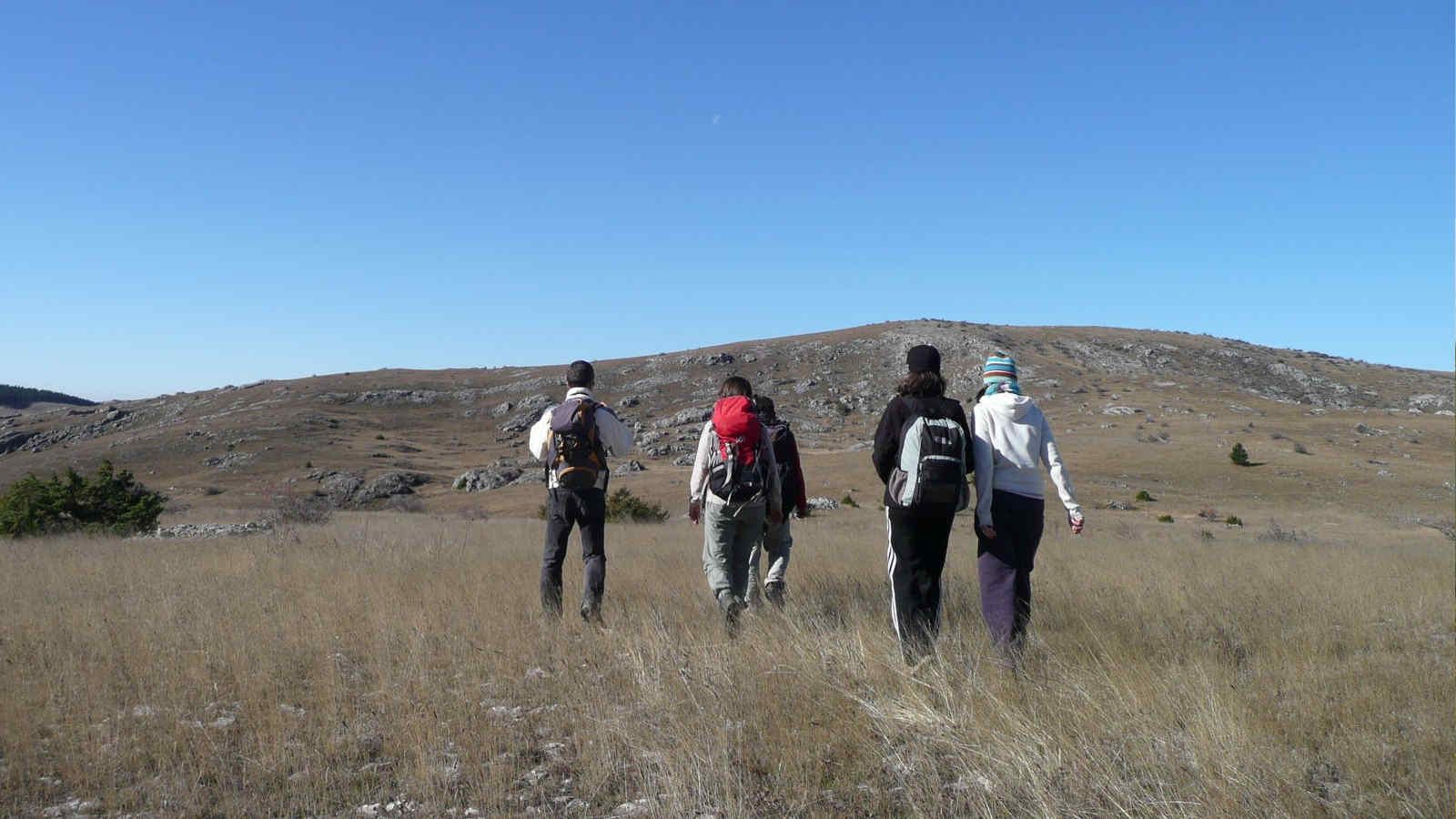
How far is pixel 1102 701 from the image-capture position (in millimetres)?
3791

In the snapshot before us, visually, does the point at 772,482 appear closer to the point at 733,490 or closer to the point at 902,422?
the point at 733,490

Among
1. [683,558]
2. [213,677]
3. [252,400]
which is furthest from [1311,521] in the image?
[252,400]

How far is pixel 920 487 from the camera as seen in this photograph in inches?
186

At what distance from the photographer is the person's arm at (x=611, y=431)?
6262 mm

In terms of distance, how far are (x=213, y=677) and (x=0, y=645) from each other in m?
Result: 1.86

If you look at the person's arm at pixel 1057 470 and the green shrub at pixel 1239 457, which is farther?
the green shrub at pixel 1239 457

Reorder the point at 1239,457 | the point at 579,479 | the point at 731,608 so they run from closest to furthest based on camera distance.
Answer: the point at 731,608 < the point at 579,479 < the point at 1239,457

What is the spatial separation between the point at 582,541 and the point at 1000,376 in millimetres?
3121

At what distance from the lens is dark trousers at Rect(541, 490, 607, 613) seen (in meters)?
6.08

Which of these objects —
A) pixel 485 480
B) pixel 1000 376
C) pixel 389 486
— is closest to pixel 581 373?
pixel 1000 376

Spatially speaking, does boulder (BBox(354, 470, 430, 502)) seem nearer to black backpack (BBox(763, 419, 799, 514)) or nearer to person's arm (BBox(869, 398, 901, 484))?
black backpack (BBox(763, 419, 799, 514))

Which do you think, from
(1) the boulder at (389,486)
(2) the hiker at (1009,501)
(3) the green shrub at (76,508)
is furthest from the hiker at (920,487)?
(1) the boulder at (389,486)

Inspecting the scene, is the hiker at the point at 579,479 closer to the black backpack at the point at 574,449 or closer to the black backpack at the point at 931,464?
the black backpack at the point at 574,449

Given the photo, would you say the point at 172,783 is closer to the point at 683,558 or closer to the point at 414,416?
the point at 683,558
